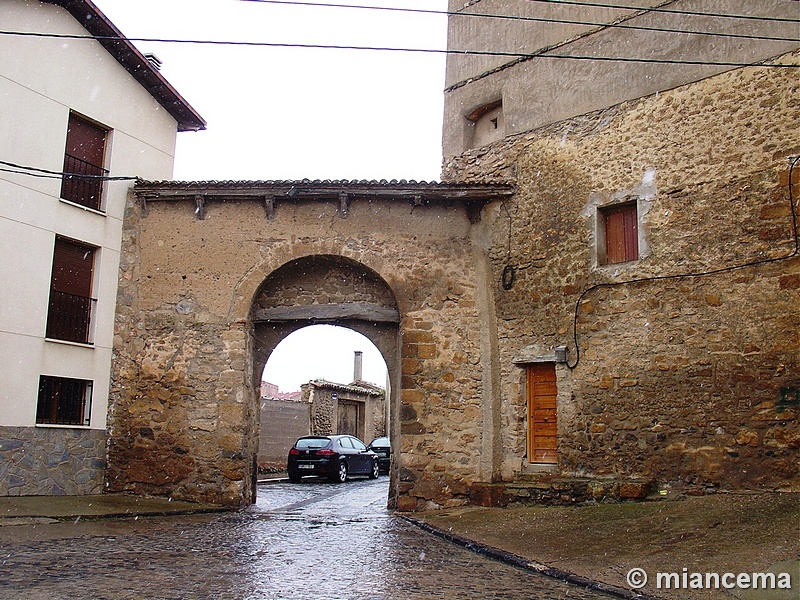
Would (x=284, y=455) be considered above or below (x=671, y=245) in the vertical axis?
below

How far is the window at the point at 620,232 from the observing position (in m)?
10.6

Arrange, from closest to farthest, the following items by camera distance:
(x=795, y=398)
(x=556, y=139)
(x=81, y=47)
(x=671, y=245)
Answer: (x=795, y=398)
(x=671, y=245)
(x=556, y=139)
(x=81, y=47)

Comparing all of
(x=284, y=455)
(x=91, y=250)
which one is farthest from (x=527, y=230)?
(x=284, y=455)

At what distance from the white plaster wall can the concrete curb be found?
19.4 ft

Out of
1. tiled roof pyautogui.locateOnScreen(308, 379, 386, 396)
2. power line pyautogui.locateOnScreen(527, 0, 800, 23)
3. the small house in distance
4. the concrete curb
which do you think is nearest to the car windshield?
the small house in distance

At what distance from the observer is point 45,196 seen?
11586mm

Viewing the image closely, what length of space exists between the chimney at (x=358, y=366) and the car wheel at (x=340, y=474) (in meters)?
13.5

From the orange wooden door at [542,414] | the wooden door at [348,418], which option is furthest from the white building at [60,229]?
the wooden door at [348,418]

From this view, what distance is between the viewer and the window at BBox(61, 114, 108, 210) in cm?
1203

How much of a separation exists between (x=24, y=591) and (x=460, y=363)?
7384mm

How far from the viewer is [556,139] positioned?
37.7ft

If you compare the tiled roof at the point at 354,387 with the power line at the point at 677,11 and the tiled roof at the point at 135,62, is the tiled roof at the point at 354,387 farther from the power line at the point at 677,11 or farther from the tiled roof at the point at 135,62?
the power line at the point at 677,11

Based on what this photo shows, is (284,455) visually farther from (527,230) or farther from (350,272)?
(527,230)

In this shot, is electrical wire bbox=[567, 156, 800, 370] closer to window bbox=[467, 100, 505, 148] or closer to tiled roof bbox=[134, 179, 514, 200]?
tiled roof bbox=[134, 179, 514, 200]
